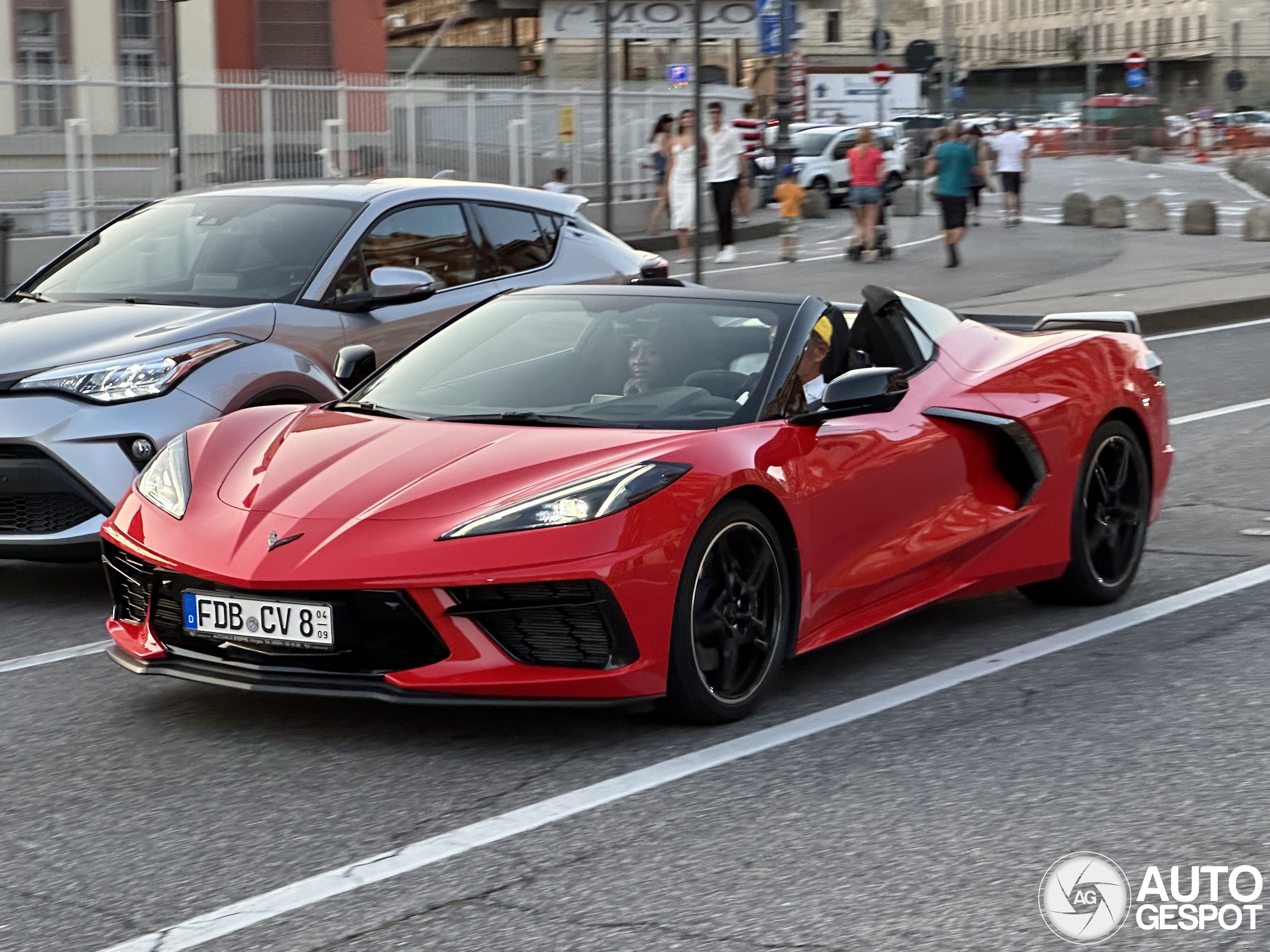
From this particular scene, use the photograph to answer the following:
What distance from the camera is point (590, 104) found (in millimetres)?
27562

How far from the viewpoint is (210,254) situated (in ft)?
26.7

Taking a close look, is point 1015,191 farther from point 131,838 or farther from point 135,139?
point 131,838

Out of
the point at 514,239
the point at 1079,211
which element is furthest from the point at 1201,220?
the point at 514,239

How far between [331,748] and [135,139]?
17653 mm

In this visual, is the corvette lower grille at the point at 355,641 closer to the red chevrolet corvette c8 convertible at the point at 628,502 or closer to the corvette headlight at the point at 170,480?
the red chevrolet corvette c8 convertible at the point at 628,502

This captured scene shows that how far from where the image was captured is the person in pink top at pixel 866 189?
24.1 m

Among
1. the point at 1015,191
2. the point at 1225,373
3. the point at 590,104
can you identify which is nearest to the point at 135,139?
the point at 590,104

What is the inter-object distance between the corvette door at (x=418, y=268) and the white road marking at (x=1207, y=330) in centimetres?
933

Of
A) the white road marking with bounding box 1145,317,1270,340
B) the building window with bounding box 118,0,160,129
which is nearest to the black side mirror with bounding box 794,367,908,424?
the white road marking with bounding box 1145,317,1270,340

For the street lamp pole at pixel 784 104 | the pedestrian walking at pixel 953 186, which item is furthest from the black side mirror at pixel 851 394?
the street lamp pole at pixel 784 104

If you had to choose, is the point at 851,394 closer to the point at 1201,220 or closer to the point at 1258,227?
the point at 1258,227

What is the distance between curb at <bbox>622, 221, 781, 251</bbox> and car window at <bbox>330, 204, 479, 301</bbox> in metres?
15.9

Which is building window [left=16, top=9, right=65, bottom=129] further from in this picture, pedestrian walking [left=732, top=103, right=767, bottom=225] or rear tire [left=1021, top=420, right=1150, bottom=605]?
rear tire [left=1021, top=420, right=1150, bottom=605]

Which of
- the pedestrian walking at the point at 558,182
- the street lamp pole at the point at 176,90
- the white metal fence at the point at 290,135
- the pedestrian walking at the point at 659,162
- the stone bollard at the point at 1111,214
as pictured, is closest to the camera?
the street lamp pole at the point at 176,90
